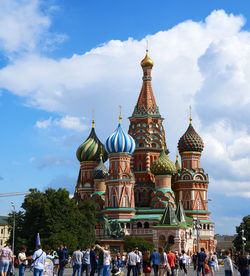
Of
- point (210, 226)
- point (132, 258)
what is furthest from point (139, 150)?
point (132, 258)

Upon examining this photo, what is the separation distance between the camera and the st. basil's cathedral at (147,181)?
69938 millimetres

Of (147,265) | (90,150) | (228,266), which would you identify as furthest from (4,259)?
(90,150)

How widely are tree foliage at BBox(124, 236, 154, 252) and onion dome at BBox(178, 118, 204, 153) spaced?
17.4m

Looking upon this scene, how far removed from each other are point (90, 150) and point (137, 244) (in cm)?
2222

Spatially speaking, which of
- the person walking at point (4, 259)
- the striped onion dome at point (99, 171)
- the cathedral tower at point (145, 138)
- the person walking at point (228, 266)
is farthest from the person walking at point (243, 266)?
the striped onion dome at point (99, 171)

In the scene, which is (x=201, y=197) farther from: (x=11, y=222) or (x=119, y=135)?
(x=11, y=222)

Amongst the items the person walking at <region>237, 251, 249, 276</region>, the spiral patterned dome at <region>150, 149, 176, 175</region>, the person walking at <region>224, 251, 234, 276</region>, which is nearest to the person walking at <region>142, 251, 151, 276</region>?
the person walking at <region>224, 251, 234, 276</region>

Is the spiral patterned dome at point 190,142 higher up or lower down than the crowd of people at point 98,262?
higher up

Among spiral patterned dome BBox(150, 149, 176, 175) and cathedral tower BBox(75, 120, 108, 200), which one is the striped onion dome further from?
spiral patterned dome BBox(150, 149, 176, 175)

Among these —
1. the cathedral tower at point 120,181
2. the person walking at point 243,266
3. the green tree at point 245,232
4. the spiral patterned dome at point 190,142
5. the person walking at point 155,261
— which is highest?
the spiral patterned dome at point 190,142

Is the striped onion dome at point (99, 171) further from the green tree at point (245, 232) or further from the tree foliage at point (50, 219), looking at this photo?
the green tree at point (245, 232)

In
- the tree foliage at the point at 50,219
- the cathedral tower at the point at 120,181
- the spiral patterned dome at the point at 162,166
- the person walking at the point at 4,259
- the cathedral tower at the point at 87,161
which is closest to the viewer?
the person walking at the point at 4,259

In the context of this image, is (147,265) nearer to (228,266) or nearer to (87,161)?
(228,266)

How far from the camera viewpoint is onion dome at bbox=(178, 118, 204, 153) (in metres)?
77.8
